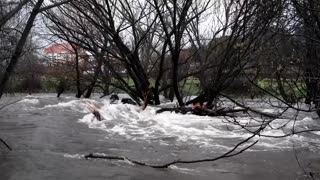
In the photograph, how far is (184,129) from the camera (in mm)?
15000

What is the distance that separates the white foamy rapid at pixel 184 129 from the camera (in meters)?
12.6

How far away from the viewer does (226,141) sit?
12953 mm

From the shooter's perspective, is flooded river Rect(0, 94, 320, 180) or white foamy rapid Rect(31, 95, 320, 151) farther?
white foamy rapid Rect(31, 95, 320, 151)

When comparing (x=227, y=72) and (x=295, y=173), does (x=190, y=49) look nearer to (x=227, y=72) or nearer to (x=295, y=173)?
(x=227, y=72)

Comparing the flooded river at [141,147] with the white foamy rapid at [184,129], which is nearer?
the flooded river at [141,147]

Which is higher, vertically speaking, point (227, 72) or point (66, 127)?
point (227, 72)

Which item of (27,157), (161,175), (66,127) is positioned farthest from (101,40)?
(161,175)

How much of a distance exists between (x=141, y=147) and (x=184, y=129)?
3682 millimetres

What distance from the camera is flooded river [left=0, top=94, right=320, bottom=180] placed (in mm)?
8641

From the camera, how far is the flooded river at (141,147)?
8641 mm

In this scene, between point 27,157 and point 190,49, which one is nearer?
point 27,157

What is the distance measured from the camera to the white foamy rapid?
12.6m

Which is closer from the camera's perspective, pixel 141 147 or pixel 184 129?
pixel 141 147

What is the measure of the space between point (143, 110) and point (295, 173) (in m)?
10.7
